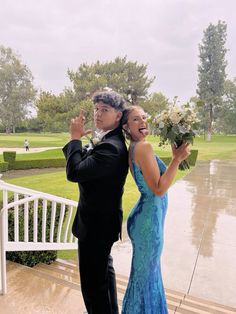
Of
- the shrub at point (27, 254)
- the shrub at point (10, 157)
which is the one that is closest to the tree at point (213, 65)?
the shrub at point (10, 157)

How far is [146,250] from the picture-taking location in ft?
5.71

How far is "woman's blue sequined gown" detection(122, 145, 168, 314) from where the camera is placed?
5.54 ft

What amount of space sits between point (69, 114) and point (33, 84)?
18.2 metres

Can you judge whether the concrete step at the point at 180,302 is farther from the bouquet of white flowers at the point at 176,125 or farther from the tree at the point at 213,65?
the tree at the point at 213,65

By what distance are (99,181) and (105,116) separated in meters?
0.38

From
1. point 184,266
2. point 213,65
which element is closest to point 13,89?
point 213,65

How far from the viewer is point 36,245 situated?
113 inches

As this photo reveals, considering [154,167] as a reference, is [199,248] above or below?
below

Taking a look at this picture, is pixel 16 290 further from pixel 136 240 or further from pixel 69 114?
pixel 69 114

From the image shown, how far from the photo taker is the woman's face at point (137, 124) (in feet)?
5.28

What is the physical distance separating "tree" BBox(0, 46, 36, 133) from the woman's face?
3658 cm

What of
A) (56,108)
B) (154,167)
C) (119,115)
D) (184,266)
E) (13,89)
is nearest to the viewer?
(154,167)

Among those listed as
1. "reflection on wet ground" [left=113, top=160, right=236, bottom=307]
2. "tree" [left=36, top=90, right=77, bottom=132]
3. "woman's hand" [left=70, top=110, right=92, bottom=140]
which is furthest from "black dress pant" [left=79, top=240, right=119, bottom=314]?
"tree" [left=36, top=90, right=77, bottom=132]

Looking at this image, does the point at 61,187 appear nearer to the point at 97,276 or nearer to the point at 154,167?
the point at 97,276
